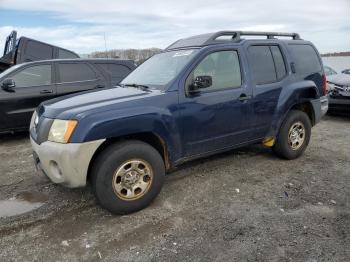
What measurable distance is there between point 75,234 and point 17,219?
79cm

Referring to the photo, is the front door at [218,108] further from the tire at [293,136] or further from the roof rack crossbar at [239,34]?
the tire at [293,136]

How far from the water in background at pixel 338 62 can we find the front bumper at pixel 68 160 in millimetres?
12897

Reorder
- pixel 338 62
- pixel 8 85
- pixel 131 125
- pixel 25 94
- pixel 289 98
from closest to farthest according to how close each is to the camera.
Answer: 1. pixel 131 125
2. pixel 289 98
3. pixel 8 85
4. pixel 25 94
5. pixel 338 62

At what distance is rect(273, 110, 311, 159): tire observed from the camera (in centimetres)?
489

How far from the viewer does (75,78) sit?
23.4 ft

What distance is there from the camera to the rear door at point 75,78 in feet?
22.8

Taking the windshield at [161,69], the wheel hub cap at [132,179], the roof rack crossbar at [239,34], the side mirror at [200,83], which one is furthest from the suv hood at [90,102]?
the roof rack crossbar at [239,34]

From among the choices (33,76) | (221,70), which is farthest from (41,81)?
(221,70)

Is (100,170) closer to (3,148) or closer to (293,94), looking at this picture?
(293,94)

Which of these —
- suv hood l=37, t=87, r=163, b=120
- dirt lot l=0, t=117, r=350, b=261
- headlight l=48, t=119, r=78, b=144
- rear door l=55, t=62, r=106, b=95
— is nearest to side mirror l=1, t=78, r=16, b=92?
rear door l=55, t=62, r=106, b=95

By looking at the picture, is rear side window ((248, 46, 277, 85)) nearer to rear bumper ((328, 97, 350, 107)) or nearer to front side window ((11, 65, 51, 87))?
rear bumper ((328, 97, 350, 107))

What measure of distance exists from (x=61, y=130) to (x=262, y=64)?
2.86m

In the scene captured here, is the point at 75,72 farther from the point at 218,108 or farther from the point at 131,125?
the point at 131,125

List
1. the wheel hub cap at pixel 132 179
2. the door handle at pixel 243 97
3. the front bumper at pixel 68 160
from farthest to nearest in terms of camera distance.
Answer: the door handle at pixel 243 97
the wheel hub cap at pixel 132 179
the front bumper at pixel 68 160
